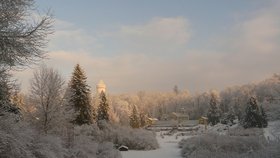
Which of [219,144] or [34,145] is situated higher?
[34,145]

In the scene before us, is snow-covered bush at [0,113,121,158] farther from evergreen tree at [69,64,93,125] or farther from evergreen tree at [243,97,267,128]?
evergreen tree at [243,97,267,128]

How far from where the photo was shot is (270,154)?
13.0 meters

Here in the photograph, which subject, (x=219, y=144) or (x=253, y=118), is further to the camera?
(x=253, y=118)

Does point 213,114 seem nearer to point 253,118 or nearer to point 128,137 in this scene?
point 253,118

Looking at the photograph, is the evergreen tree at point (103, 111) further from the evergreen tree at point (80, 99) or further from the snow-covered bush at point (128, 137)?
the evergreen tree at point (80, 99)

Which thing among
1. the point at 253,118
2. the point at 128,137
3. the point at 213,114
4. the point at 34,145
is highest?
the point at 213,114

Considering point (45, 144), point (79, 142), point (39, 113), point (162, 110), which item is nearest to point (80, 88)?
point (39, 113)

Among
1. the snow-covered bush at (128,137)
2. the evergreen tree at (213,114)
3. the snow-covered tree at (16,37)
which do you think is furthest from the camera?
the evergreen tree at (213,114)

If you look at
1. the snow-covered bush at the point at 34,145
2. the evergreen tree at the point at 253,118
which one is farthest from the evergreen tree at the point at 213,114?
the snow-covered bush at the point at 34,145

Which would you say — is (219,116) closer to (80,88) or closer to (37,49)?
(80,88)

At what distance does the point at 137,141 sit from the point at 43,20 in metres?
42.4

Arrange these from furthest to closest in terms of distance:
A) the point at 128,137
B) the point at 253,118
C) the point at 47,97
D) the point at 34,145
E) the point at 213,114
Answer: the point at 213,114
the point at 253,118
the point at 128,137
the point at 47,97
the point at 34,145

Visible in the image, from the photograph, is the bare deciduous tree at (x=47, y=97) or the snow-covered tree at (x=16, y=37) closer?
the snow-covered tree at (x=16, y=37)

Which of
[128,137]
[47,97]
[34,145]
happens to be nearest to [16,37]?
[34,145]
